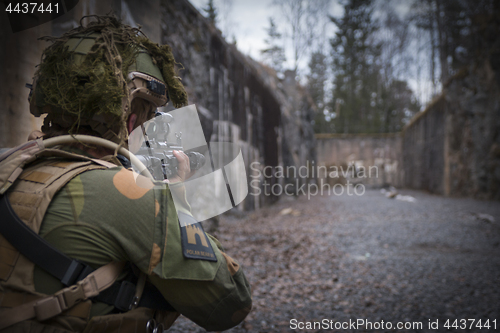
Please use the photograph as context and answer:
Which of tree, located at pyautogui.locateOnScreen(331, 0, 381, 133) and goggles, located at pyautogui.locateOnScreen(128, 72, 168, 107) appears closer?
goggles, located at pyautogui.locateOnScreen(128, 72, 168, 107)

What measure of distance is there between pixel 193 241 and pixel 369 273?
4048mm

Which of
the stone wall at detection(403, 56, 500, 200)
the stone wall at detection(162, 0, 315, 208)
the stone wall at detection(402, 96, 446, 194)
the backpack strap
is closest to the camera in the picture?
the backpack strap

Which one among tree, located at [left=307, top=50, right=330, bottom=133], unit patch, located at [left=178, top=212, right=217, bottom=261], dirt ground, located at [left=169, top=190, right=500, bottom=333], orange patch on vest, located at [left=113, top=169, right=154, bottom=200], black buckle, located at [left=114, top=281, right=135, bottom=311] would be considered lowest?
dirt ground, located at [left=169, top=190, right=500, bottom=333]

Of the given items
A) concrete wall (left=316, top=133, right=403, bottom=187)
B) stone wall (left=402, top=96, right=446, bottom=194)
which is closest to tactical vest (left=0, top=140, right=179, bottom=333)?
stone wall (left=402, top=96, right=446, bottom=194)

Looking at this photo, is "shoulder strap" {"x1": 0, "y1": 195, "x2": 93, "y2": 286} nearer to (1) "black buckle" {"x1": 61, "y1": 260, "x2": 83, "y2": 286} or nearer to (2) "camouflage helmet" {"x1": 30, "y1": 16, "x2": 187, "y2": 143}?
(1) "black buckle" {"x1": 61, "y1": 260, "x2": 83, "y2": 286}

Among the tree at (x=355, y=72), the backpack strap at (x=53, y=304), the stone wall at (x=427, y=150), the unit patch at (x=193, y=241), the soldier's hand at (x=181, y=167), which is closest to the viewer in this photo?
the backpack strap at (x=53, y=304)

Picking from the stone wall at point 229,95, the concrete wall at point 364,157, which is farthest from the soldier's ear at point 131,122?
the concrete wall at point 364,157

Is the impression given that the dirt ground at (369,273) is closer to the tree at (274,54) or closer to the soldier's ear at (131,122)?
the soldier's ear at (131,122)

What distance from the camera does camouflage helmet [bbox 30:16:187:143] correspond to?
1.16 m

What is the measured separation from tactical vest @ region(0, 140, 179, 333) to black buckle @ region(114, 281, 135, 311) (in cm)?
3

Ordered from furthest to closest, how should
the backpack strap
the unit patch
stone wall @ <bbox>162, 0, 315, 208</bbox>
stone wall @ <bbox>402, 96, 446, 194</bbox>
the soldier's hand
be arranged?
1. stone wall @ <bbox>402, 96, 446, 194</bbox>
2. stone wall @ <bbox>162, 0, 315, 208</bbox>
3. the soldier's hand
4. the unit patch
5. the backpack strap

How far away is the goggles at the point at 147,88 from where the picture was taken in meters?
1.28

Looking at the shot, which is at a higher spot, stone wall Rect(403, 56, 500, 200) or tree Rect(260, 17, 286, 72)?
tree Rect(260, 17, 286, 72)

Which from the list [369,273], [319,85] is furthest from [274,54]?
[369,273]
